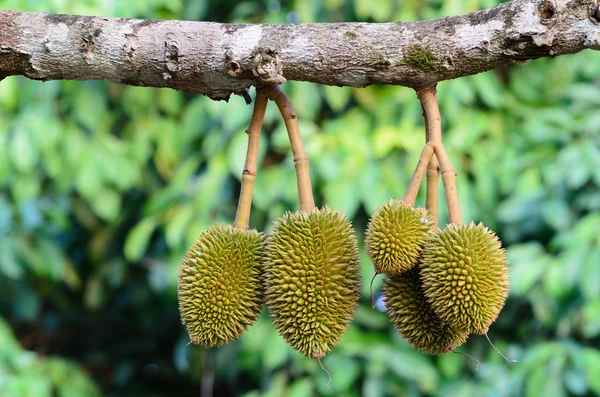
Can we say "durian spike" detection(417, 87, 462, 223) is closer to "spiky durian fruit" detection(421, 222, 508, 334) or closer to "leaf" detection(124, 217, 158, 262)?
"spiky durian fruit" detection(421, 222, 508, 334)

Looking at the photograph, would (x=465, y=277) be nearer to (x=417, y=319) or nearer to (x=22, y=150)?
(x=417, y=319)

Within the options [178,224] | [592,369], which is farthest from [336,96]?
[592,369]

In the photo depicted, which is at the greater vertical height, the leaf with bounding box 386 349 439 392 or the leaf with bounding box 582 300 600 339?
the leaf with bounding box 582 300 600 339

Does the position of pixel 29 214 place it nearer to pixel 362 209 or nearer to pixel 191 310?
pixel 362 209

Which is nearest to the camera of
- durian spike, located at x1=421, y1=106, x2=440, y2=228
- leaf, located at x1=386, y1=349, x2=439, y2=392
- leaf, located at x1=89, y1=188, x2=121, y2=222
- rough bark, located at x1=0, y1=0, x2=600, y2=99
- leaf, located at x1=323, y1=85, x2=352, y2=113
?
rough bark, located at x1=0, y1=0, x2=600, y2=99

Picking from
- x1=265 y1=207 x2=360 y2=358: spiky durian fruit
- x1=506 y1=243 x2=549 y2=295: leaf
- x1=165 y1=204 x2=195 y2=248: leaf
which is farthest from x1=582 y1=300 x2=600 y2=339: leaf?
x1=165 y1=204 x2=195 y2=248: leaf

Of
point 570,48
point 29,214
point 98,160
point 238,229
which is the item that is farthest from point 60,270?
point 570,48
